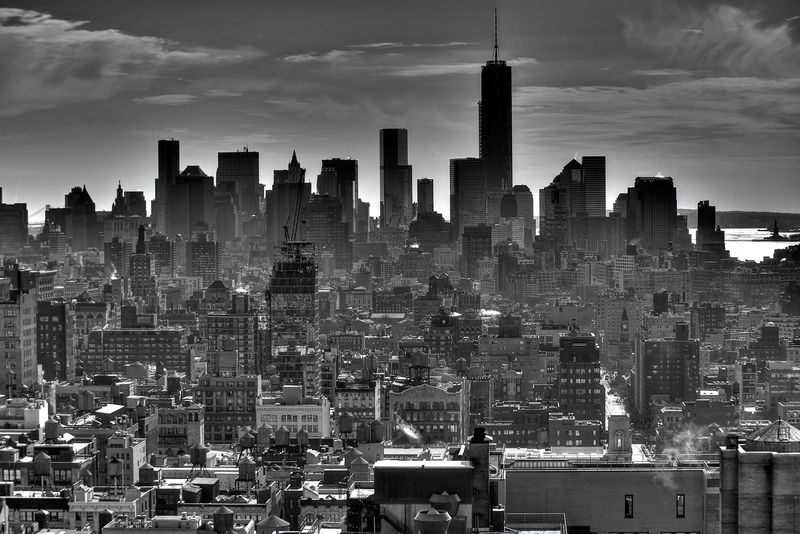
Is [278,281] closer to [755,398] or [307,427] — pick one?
[307,427]

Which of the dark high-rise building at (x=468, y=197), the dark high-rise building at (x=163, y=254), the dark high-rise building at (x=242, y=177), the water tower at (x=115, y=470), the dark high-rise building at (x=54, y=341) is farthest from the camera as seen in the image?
the dark high-rise building at (x=468, y=197)

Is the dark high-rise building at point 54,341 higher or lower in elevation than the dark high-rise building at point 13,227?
lower

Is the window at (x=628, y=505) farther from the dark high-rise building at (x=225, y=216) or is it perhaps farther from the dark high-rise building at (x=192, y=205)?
the dark high-rise building at (x=225, y=216)

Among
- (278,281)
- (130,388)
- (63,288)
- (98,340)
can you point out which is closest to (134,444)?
(130,388)

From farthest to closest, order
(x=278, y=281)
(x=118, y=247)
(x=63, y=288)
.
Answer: (x=118, y=247) < (x=63, y=288) < (x=278, y=281)

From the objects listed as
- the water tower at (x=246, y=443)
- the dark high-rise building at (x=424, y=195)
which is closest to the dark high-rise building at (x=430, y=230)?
the dark high-rise building at (x=424, y=195)

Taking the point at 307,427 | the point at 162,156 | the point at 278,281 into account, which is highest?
the point at 162,156

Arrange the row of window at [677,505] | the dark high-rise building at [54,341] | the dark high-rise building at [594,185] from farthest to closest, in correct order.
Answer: the dark high-rise building at [594,185], the dark high-rise building at [54,341], the row of window at [677,505]
